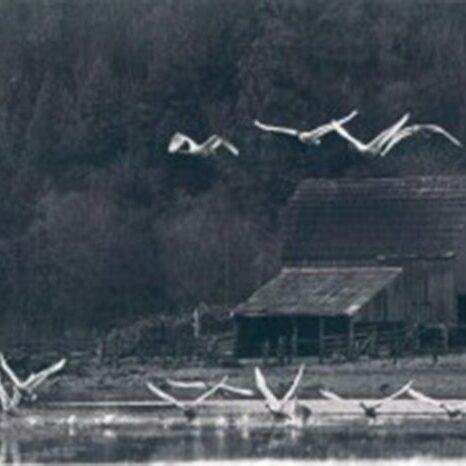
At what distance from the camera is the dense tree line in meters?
90.1

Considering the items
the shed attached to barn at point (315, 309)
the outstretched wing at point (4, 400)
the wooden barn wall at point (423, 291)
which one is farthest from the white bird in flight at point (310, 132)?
the outstretched wing at point (4, 400)

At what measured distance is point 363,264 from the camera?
84250 mm

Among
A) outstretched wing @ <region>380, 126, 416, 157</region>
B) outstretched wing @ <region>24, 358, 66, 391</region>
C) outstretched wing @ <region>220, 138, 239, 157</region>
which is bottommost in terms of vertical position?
outstretched wing @ <region>24, 358, 66, 391</region>

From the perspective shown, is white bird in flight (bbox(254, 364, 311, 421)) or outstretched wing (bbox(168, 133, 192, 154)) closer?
white bird in flight (bbox(254, 364, 311, 421))

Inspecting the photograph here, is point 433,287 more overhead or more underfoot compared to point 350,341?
more overhead

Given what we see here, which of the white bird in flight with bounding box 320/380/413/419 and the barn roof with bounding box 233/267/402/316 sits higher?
the barn roof with bounding box 233/267/402/316

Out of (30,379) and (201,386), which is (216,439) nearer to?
(30,379)

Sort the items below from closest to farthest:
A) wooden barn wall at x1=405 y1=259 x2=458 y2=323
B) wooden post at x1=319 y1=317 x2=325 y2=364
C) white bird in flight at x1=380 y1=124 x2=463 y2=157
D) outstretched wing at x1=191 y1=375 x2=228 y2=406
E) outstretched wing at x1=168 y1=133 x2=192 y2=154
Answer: outstretched wing at x1=191 y1=375 x2=228 y2=406 < wooden post at x1=319 y1=317 x2=325 y2=364 < wooden barn wall at x1=405 y1=259 x2=458 y2=323 < white bird in flight at x1=380 y1=124 x2=463 y2=157 < outstretched wing at x1=168 y1=133 x2=192 y2=154

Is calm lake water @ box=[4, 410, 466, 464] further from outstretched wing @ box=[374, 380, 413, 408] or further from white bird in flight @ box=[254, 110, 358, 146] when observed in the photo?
white bird in flight @ box=[254, 110, 358, 146]

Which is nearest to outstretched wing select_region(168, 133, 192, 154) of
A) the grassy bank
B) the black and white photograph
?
the black and white photograph

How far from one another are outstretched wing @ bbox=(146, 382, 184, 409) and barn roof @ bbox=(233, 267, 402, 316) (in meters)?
6.04

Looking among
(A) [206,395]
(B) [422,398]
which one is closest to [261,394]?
(A) [206,395]

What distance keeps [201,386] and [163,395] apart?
3.43 metres

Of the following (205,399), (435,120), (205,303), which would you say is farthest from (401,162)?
(205,399)
